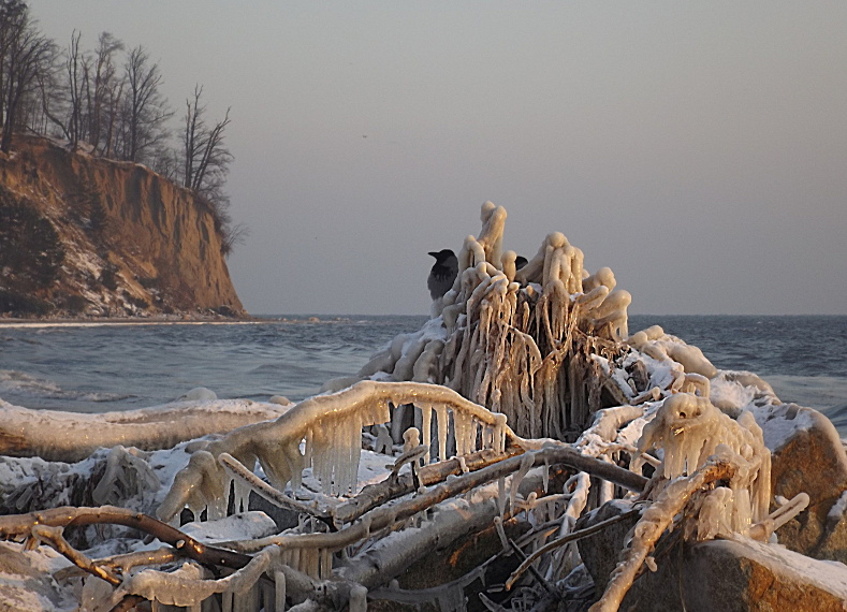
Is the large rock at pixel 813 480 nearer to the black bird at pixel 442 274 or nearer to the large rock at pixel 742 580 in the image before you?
the large rock at pixel 742 580

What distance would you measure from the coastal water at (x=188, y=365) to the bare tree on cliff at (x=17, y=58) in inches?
580

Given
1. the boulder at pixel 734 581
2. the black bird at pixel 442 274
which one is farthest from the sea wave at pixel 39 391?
the boulder at pixel 734 581

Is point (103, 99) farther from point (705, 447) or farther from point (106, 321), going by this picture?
point (705, 447)

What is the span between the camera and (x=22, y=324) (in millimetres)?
36562

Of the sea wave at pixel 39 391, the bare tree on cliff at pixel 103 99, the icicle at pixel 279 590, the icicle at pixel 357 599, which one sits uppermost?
the bare tree on cliff at pixel 103 99

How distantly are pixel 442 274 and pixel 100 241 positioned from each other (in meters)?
40.6

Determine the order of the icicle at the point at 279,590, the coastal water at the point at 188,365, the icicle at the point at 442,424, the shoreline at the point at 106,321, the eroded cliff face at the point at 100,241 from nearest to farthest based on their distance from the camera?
the icicle at the point at 279,590
the icicle at the point at 442,424
the coastal water at the point at 188,365
the shoreline at the point at 106,321
the eroded cliff face at the point at 100,241

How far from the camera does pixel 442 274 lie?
10.2 metres

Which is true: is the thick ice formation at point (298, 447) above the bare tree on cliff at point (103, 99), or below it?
below

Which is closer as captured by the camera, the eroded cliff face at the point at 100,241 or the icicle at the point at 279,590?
the icicle at the point at 279,590

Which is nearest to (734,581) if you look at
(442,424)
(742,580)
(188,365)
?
(742,580)

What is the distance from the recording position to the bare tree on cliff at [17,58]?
46.2m

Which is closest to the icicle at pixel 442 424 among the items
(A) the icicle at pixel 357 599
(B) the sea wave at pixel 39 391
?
(A) the icicle at pixel 357 599

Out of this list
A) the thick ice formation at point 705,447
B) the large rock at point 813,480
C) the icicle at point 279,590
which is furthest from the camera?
the large rock at point 813,480
